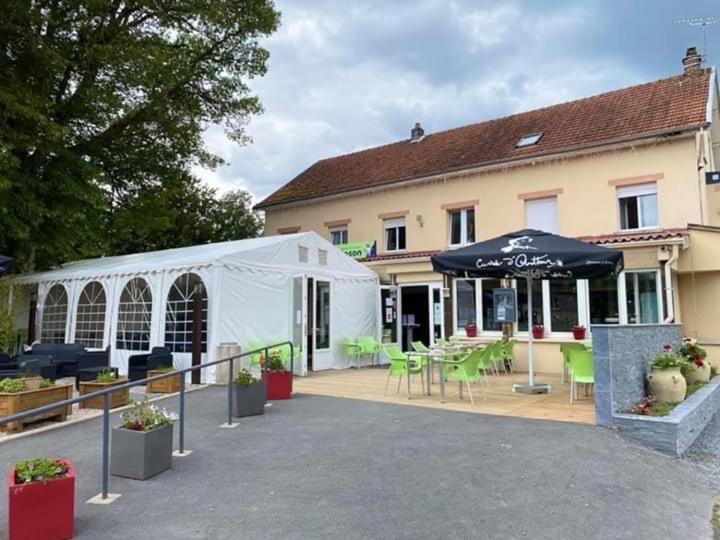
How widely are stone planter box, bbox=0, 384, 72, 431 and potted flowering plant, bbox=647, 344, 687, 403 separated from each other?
25.1 ft

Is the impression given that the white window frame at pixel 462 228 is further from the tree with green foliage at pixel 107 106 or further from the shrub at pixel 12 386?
the shrub at pixel 12 386

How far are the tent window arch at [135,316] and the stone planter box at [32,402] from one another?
415 centimetres

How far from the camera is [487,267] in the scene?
7.68 meters

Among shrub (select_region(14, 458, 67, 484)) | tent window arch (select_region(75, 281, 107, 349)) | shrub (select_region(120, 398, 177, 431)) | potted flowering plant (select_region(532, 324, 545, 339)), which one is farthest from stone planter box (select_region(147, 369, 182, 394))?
potted flowering plant (select_region(532, 324, 545, 339))

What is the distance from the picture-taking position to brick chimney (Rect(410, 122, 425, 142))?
18.6 meters

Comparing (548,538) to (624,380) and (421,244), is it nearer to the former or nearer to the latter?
(624,380)

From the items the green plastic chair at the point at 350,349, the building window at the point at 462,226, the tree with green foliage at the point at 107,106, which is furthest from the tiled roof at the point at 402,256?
the tree with green foliage at the point at 107,106

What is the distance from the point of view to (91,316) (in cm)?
1277

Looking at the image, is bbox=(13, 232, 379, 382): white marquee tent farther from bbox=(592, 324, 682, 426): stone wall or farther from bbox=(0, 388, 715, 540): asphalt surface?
bbox=(592, 324, 682, 426): stone wall

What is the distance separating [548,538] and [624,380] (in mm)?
3639

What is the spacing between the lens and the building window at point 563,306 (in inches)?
466

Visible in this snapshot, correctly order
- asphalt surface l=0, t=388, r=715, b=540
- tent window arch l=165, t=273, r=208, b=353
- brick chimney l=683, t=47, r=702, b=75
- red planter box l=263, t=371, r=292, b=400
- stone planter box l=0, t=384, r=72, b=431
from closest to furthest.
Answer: asphalt surface l=0, t=388, r=715, b=540 → stone planter box l=0, t=384, r=72, b=431 → red planter box l=263, t=371, r=292, b=400 → tent window arch l=165, t=273, r=208, b=353 → brick chimney l=683, t=47, r=702, b=75

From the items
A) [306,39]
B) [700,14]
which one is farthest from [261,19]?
[700,14]

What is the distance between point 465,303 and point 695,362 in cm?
581
